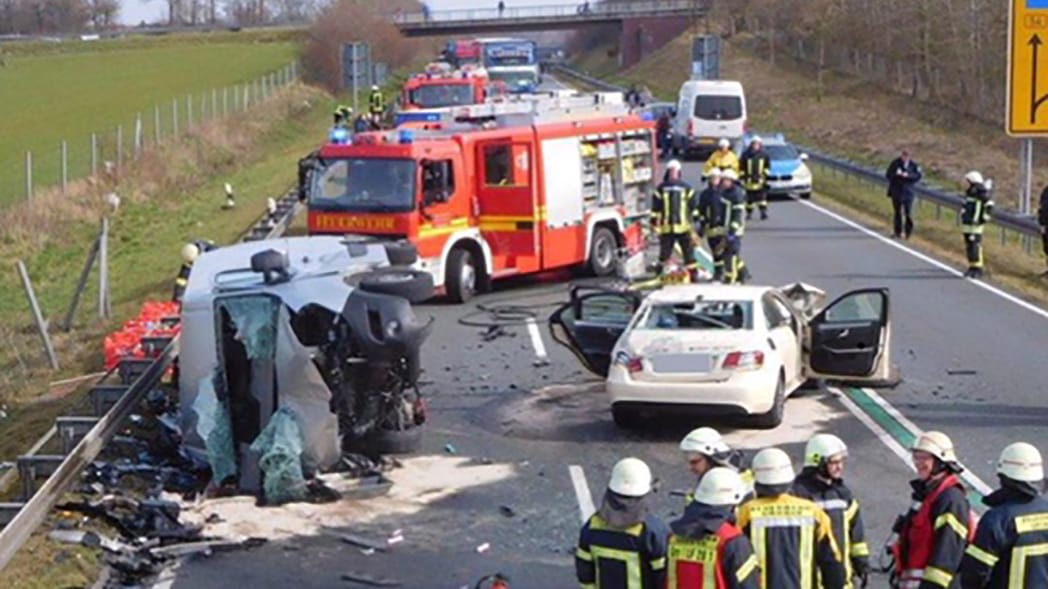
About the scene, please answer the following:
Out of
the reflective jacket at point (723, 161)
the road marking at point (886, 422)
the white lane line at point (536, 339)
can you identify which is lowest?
the white lane line at point (536, 339)

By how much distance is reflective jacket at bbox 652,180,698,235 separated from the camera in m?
20.6

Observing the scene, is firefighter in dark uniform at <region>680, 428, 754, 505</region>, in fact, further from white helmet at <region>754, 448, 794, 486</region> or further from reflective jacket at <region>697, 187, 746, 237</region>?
reflective jacket at <region>697, 187, 746, 237</region>

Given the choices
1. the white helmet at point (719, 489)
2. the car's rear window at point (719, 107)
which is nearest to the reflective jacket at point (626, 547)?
the white helmet at point (719, 489)

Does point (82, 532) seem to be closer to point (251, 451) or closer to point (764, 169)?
point (251, 451)

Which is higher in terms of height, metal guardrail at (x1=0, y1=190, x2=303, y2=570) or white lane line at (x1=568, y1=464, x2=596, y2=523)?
metal guardrail at (x1=0, y1=190, x2=303, y2=570)

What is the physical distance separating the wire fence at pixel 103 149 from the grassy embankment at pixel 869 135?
16.4 meters

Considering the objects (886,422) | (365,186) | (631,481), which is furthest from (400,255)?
(365,186)

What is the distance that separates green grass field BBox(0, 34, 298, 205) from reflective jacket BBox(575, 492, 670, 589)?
3133 cm

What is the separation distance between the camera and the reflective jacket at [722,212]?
65.8 feet

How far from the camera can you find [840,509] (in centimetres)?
780

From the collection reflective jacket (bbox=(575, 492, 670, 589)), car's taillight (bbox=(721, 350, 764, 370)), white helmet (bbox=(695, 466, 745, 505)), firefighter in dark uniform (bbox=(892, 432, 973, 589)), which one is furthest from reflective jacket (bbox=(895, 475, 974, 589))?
car's taillight (bbox=(721, 350, 764, 370))

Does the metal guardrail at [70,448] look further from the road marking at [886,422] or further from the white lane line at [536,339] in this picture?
the road marking at [886,422]

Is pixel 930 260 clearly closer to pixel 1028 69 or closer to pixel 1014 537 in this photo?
pixel 1028 69

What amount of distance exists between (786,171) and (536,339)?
16.0 meters
